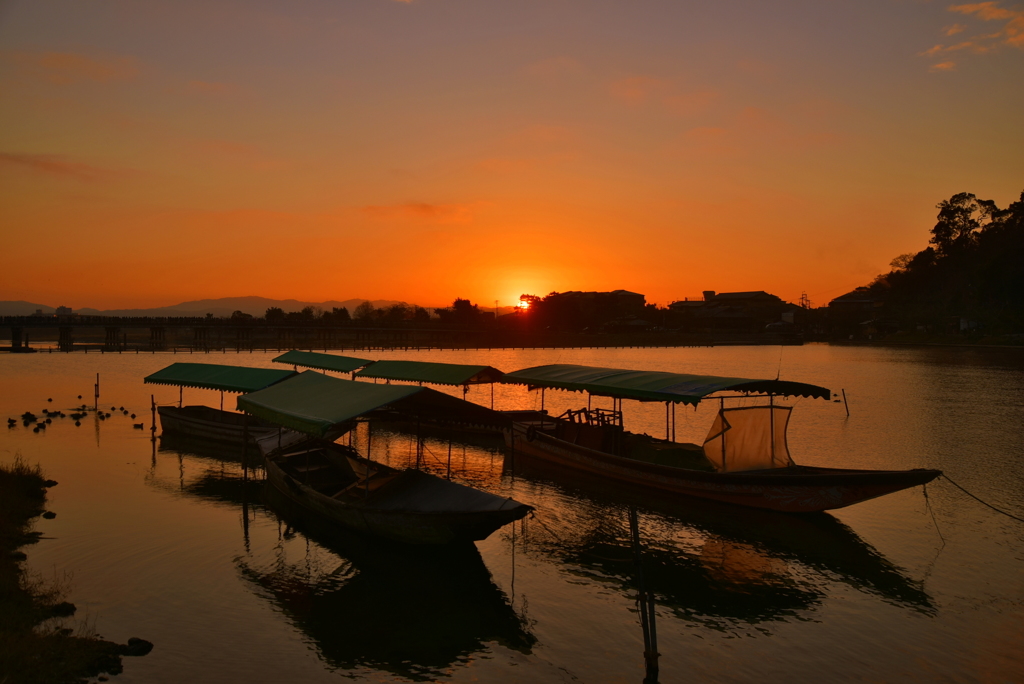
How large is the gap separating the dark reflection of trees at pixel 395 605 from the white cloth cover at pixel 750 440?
28.4 feet

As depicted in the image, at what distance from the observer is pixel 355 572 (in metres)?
15.0

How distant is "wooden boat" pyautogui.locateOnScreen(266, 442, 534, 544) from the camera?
14.0 meters

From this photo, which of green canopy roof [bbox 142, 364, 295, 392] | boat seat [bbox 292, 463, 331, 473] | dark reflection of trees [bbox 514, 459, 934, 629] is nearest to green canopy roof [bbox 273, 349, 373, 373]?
green canopy roof [bbox 142, 364, 295, 392]

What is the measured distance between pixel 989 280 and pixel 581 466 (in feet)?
328

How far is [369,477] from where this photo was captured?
17.8m

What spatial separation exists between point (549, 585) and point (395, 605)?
3.34 m

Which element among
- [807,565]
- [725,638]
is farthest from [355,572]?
[807,565]

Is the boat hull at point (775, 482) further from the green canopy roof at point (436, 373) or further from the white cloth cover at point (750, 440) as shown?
the green canopy roof at point (436, 373)

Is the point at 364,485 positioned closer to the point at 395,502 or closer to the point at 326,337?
the point at 395,502

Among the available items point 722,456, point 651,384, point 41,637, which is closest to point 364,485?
point 41,637

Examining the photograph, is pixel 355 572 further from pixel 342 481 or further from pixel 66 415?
pixel 66 415

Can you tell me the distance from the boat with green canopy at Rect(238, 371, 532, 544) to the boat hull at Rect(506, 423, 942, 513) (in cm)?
587

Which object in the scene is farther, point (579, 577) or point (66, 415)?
point (66, 415)

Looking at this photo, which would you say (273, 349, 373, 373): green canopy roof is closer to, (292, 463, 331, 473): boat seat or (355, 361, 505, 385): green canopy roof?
(355, 361, 505, 385): green canopy roof
